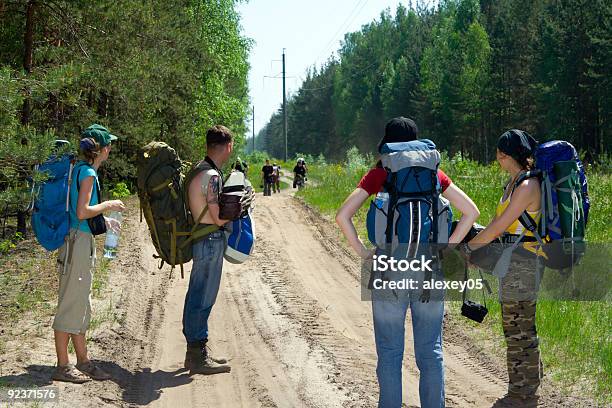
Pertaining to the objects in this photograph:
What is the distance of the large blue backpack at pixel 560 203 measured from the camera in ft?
16.9

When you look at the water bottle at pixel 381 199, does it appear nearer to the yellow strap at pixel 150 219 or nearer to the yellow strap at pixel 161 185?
the yellow strap at pixel 161 185

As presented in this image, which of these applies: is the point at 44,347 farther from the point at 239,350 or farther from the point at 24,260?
the point at 24,260

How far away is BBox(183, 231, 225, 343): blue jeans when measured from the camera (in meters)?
6.34

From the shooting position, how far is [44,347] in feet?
21.7

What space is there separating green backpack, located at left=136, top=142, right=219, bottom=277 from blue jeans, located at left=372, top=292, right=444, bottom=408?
2324 millimetres

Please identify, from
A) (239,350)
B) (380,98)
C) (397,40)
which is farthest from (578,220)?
(397,40)

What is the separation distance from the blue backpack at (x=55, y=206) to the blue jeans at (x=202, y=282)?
1.23 m

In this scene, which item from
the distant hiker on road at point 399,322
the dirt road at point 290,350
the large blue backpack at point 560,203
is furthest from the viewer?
the dirt road at point 290,350

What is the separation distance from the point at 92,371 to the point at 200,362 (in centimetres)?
98

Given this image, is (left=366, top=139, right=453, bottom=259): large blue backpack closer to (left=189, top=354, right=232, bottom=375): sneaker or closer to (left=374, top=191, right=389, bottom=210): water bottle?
(left=374, top=191, right=389, bottom=210): water bottle

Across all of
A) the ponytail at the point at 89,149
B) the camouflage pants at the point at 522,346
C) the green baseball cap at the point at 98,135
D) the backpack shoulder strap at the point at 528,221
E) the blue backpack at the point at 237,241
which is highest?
the green baseball cap at the point at 98,135

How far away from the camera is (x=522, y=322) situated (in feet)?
17.7

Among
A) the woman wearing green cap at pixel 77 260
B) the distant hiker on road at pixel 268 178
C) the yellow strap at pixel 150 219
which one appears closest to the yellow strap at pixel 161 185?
the yellow strap at pixel 150 219

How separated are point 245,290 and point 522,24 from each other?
62.2 metres
